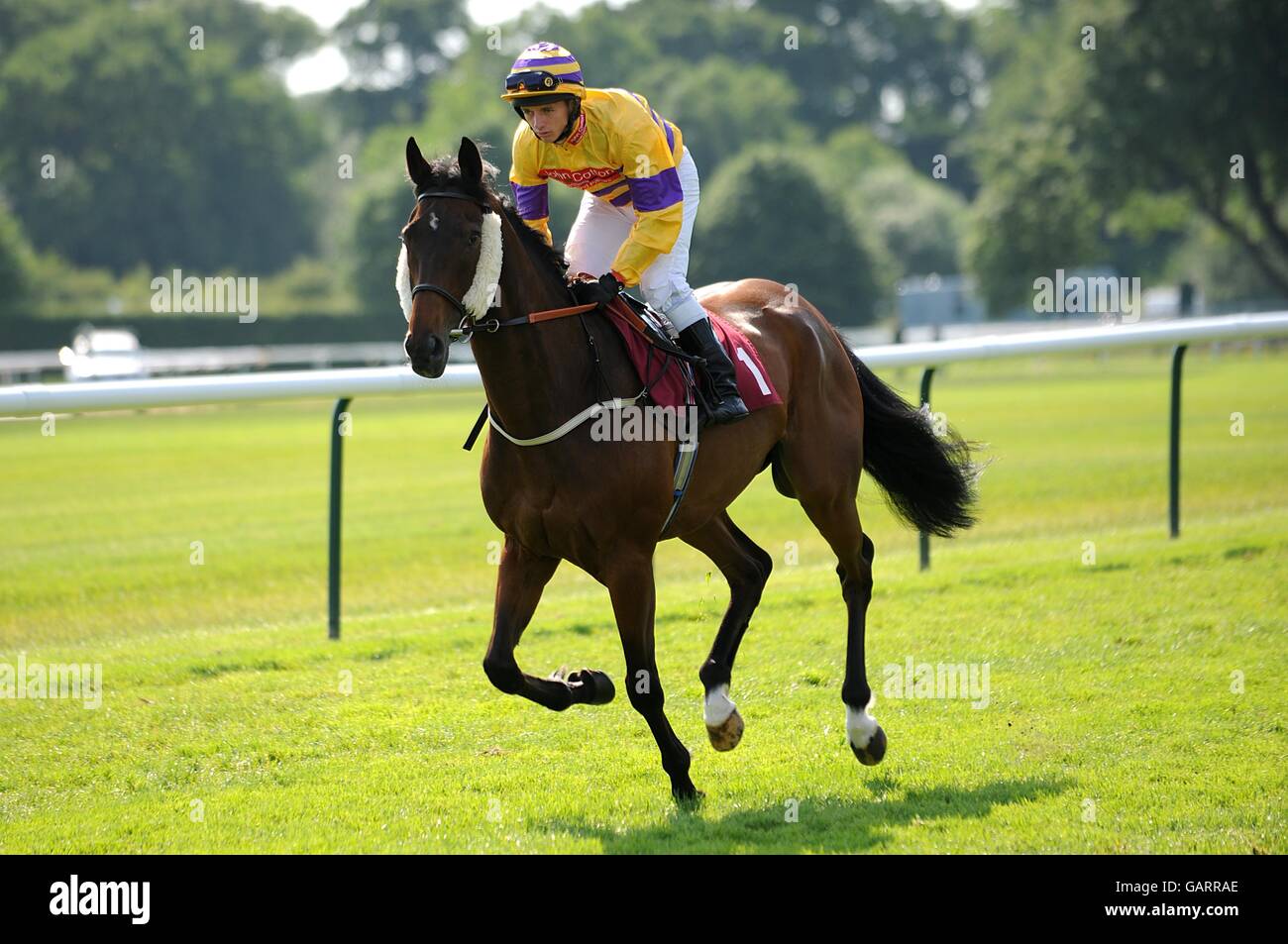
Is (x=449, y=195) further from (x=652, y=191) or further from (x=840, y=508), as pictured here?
(x=840, y=508)

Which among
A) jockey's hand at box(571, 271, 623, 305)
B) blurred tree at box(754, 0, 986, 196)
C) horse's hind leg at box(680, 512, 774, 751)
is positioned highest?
blurred tree at box(754, 0, 986, 196)

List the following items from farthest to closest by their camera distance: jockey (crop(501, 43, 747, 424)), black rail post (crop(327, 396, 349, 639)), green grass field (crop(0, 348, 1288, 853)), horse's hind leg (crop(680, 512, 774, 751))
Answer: black rail post (crop(327, 396, 349, 639)), horse's hind leg (crop(680, 512, 774, 751)), jockey (crop(501, 43, 747, 424)), green grass field (crop(0, 348, 1288, 853))

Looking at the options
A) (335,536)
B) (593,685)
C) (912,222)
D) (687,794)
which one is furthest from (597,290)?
(912,222)

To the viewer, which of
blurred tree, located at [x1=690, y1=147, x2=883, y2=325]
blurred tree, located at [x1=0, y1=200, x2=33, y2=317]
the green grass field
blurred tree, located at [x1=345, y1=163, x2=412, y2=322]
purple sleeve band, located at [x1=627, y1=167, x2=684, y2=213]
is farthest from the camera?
blurred tree, located at [x1=345, y1=163, x2=412, y2=322]

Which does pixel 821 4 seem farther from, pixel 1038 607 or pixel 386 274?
pixel 1038 607

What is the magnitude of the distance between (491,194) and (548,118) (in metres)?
0.43

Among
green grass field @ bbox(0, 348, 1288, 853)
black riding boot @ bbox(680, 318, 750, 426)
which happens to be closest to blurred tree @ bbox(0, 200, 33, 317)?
green grass field @ bbox(0, 348, 1288, 853)

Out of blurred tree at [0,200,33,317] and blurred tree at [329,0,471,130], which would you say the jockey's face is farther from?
blurred tree at [329,0,471,130]

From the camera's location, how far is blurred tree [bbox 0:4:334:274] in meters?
63.0

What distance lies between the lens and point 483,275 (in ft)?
13.9

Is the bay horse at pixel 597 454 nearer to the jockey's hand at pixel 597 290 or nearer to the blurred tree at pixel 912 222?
the jockey's hand at pixel 597 290

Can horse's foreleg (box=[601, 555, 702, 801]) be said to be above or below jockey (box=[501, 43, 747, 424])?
below

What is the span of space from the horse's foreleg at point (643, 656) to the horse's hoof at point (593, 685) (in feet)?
0.91
